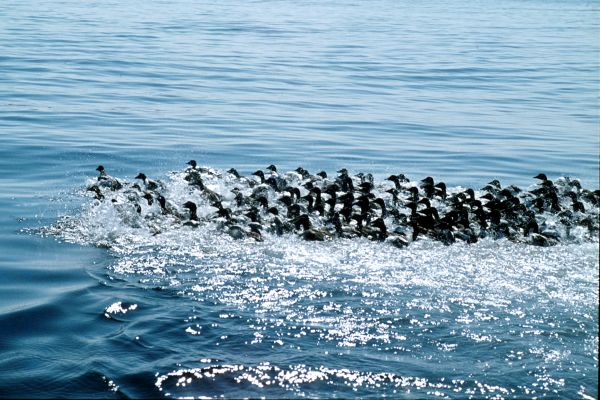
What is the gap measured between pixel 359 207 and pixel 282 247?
361cm

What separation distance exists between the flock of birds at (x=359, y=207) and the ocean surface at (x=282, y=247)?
0.62 metres

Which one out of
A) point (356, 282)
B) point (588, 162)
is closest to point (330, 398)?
point (356, 282)

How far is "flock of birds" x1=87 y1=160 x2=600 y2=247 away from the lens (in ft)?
59.7

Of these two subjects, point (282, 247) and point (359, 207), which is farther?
point (359, 207)

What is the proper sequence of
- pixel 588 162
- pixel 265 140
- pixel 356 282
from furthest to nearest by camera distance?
pixel 265 140, pixel 588 162, pixel 356 282

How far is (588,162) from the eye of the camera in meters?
28.2

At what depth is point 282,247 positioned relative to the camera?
1722 cm

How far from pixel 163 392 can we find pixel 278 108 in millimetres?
25755

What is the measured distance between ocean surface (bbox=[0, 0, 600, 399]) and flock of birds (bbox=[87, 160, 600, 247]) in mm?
620

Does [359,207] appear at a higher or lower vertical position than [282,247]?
higher

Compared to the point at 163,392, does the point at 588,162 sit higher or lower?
higher

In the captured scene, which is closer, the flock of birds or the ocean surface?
the ocean surface

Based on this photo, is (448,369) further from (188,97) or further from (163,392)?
(188,97)

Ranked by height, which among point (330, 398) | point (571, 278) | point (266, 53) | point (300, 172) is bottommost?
point (330, 398)
